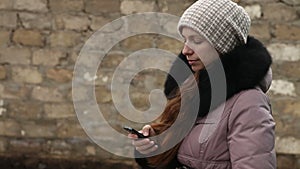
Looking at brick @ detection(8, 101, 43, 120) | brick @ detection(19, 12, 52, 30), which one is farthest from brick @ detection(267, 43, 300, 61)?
brick @ detection(8, 101, 43, 120)

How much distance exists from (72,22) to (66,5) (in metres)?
0.13

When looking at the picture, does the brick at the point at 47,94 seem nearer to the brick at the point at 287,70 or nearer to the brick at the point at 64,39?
the brick at the point at 64,39

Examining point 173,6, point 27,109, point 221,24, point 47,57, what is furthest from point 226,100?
point 27,109

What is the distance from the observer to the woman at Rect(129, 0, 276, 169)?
4.83 ft

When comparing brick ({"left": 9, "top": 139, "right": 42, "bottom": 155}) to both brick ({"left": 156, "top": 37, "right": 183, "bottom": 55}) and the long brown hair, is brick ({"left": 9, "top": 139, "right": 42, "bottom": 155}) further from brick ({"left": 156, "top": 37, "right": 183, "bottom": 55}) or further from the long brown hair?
the long brown hair

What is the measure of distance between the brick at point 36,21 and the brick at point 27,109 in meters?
0.57

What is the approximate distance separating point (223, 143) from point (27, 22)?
2.56m

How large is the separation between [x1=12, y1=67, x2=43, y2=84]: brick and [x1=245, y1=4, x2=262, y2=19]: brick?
158cm

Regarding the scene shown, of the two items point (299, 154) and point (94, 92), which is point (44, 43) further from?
point (299, 154)

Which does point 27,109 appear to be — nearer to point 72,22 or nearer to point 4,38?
point 4,38

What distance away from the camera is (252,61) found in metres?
1.56

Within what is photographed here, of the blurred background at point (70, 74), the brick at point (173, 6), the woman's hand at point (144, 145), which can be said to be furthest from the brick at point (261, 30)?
the woman's hand at point (144, 145)

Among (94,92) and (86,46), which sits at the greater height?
(86,46)

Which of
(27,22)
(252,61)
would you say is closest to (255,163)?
(252,61)
